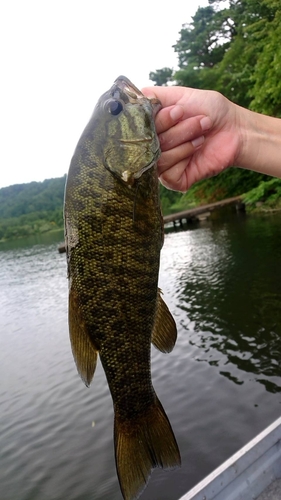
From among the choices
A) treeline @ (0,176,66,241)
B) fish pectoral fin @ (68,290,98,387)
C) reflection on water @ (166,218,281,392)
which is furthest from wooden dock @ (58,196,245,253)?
treeline @ (0,176,66,241)

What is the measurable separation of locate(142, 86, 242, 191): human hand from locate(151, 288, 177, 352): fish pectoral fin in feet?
3.21

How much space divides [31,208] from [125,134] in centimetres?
11156

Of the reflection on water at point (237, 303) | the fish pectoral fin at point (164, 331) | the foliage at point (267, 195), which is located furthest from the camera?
the foliage at point (267, 195)

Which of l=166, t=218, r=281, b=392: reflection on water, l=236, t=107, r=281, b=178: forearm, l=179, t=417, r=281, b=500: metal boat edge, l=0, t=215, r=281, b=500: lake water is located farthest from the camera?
l=166, t=218, r=281, b=392: reflection on water

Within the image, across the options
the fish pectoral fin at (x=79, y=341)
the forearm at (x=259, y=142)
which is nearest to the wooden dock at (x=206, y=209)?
the forearm at (x=259, y=142)

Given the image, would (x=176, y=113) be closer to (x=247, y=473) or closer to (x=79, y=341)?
(x=79, y=341)

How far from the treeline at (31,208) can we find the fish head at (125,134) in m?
80.9

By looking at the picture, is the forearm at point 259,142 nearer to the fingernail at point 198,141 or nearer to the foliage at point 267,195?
the fingernail at point 198,141

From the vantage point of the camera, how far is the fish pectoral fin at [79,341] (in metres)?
2.40

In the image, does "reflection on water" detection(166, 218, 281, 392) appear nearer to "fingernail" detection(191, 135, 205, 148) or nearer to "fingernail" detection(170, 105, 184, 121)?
"fingernail" detection(191, 135, 205, 148)

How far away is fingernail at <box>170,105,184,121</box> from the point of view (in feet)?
9.08

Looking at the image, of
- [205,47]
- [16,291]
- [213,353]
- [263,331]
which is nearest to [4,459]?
[213,353]

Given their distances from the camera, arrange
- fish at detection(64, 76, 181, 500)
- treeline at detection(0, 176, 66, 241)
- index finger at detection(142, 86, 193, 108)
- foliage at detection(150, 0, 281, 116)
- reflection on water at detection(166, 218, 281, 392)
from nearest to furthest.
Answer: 1. fish at detection(64, 76, 181, 500)
2. index finger at detection(142, 86, 193, 108)
3. reflection on water at detection(166, 218, 281, 392)
4. foliage at detection(150, 0, 281, 116)
5. treeline at detection(0, 176, 66, 241)

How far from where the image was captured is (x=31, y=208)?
361 ft
